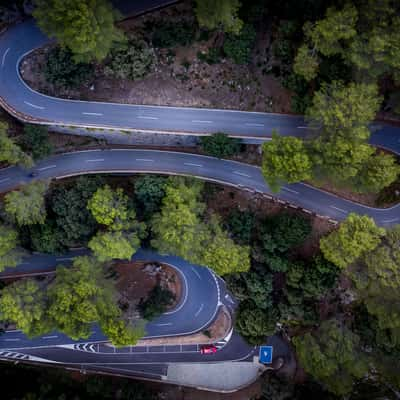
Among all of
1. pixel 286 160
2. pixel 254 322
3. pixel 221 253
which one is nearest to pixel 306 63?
pixel 286 160

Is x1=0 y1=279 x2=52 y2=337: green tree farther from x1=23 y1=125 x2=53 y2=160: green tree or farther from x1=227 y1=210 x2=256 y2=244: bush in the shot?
x1=227 y1=210 x2=256 y2=244: bush

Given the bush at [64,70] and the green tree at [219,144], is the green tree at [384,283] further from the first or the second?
→ the bush at [64,70]

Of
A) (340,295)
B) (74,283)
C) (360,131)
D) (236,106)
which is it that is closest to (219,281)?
(340,295)

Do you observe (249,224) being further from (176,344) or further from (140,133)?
(176,344)

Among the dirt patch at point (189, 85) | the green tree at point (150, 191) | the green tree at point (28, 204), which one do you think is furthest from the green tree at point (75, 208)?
the dirt patch at point (189, 85)

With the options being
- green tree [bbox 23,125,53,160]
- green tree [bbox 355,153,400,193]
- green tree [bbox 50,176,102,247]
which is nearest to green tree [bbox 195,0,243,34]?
green tree [bbox 355,153,400,193]

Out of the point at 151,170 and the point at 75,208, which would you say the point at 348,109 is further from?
the point at 75,208
